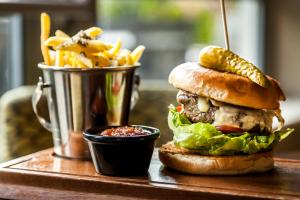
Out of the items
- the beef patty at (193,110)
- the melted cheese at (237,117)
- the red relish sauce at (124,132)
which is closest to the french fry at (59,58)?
the red relish sauce at (124,132)

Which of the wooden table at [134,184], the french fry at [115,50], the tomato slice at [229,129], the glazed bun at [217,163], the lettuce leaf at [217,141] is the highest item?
the french fry at [115,50]

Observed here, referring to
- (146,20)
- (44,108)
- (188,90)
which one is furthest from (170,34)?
(188,90)

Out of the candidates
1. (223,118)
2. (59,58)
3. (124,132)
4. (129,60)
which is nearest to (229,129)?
Result: (223,118)

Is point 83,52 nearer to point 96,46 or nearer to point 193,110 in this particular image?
point 96,46

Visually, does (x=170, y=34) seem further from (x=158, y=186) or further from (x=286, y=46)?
(x=158, y=186)

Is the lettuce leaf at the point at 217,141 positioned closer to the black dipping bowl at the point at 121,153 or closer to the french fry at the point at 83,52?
the black dipping bowl at the point at 121,153

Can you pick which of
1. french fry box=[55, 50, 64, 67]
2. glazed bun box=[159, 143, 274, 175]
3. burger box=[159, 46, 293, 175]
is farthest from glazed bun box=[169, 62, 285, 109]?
french fry box=[55, 50, 64, 67]

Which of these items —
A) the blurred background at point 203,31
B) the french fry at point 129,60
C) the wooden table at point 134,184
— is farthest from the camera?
the blurred background at point 203,31
